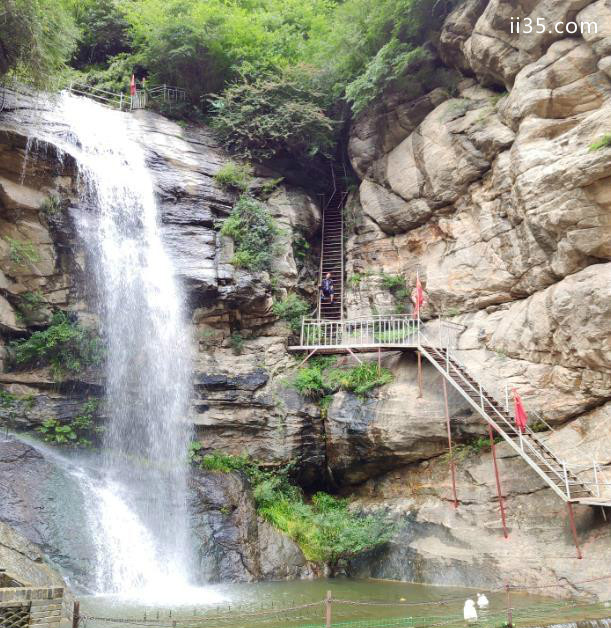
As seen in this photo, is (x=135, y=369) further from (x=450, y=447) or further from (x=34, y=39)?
(x=34, y=39)

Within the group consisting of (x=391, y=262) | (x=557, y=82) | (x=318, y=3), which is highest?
(x=318, y=3)

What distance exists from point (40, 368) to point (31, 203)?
4756 millimetres

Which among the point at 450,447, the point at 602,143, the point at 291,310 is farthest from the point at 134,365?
the point at 602,143

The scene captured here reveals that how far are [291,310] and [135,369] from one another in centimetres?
531

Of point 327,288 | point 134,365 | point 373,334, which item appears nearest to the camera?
point 134,365

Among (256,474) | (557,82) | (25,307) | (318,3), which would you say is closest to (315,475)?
(256,474)

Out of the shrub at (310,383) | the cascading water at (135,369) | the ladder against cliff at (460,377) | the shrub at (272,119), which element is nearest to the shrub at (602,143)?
the ladder against cliff at (460,377)

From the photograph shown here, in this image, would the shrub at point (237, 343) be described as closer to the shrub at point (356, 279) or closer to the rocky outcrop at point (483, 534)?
the shrub at point (356, 279)

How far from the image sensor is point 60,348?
16.0 m

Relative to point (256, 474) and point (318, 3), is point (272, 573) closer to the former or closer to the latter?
point (256, 474)

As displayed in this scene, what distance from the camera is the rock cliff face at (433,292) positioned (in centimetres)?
1342

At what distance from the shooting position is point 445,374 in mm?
14750

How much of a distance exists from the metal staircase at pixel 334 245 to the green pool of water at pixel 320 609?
1015cm

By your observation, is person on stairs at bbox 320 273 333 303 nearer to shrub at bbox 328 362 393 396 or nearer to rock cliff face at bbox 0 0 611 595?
rock cliff face at bbox 0 0 611 595
